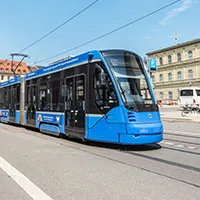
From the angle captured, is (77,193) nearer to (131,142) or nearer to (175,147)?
(131,142)

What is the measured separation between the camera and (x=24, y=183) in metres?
4.76

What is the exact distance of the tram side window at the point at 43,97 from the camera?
11.7 metres

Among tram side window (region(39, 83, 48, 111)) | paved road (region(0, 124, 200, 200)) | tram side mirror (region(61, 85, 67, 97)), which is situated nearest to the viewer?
paved road (region(0, 124, 200, 200))

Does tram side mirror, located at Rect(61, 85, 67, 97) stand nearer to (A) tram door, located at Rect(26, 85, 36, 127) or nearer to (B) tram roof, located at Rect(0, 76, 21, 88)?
(A) tram door, located at Rect(26, 85, 36, 127)

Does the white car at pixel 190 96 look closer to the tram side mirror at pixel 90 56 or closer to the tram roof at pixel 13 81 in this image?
the tram roof at pixel 13 81

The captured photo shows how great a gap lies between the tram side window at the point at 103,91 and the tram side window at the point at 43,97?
13.0 feet

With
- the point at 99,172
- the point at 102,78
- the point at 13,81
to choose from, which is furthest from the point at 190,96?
the point at 99,172

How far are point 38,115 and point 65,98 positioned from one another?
290 cm

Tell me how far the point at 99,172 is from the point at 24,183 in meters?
1.53

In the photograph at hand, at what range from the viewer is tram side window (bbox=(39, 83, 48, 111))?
11.7 meters

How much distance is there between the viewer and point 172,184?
15.4ft

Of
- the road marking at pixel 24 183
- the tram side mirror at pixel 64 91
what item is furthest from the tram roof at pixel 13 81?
the road marking at pixel 24 183

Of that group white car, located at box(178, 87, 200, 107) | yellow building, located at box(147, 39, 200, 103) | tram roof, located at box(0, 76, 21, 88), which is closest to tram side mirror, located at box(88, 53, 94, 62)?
tram roof, located at box(0, 76, 21, 88)

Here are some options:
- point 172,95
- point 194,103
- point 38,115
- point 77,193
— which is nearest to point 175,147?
point 77,193
